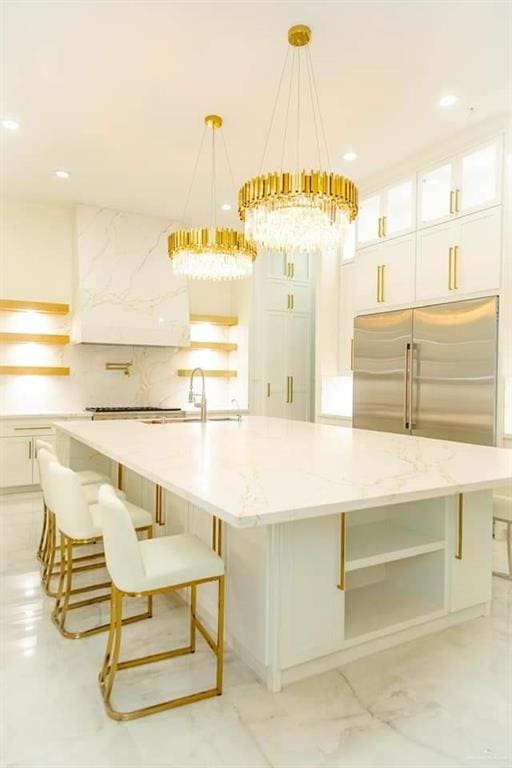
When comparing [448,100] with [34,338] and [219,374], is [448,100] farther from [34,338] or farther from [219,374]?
[34,338]

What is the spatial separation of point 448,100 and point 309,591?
3.35 meters

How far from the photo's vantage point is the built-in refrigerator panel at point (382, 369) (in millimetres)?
4453

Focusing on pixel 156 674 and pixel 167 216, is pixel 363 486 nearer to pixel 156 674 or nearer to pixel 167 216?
pixel 156 674

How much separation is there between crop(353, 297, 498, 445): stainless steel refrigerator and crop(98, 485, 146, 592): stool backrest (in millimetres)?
2962

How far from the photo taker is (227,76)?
3168 millimetres

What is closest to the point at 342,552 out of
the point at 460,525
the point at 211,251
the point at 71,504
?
the point at 460,525

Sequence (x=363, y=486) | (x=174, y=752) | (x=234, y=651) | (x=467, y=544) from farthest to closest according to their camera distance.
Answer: (x=467, y=544) → (x=234, y=651) → (x=363, y=486) → (x=174, y=752)

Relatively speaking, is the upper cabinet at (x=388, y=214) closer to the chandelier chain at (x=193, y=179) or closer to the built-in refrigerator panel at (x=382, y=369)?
the built-in refrigerator panel at (x=382, y=369)

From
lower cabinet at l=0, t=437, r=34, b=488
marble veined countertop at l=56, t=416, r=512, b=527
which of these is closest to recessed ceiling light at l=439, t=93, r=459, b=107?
marble veined countertop at l=56, t=416, r=512, b=527

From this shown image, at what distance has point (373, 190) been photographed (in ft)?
15.9

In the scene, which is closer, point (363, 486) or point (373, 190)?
point (363, 486)

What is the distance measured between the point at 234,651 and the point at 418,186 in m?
3.95

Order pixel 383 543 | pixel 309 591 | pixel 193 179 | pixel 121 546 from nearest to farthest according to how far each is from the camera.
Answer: pixel 121 546 → pixel 309 591 → pixel 383 543 → pixel 193 179

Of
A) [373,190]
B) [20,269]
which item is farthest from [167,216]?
[373,190]
